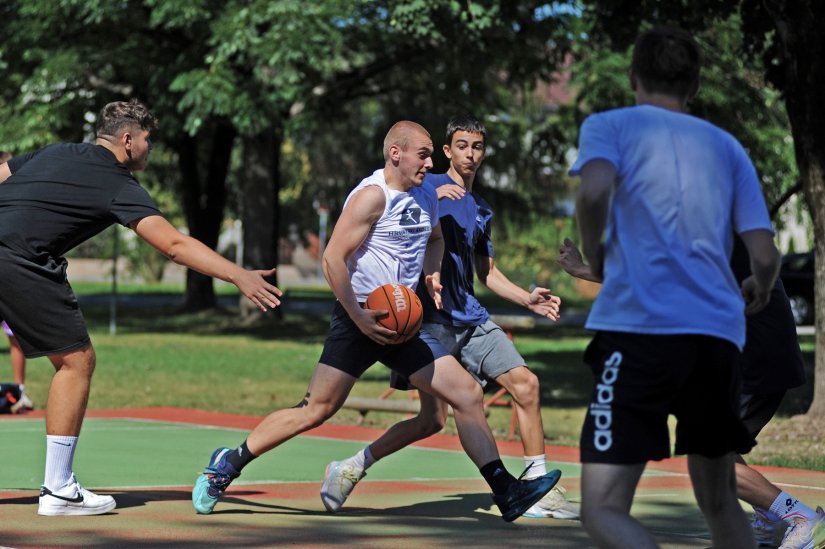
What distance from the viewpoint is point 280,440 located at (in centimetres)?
778

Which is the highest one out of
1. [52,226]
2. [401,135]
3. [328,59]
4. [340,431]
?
[328,59]

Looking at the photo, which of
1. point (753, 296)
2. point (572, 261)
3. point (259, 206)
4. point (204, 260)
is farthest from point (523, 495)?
point (259, 206)

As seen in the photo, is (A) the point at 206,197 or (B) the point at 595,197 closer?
(B) the point at 595,197

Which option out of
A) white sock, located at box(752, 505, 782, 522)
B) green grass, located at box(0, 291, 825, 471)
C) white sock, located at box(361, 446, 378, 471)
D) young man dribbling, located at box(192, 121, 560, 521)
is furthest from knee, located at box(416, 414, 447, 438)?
green grass, located at box(0, 291, 825, 471)

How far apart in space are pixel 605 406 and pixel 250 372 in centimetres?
1610

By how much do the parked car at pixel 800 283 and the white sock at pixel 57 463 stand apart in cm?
3066

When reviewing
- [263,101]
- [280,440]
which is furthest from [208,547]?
[263,101]

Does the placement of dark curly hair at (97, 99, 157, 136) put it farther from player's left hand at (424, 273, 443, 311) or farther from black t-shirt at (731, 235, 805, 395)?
black t-shirt at (731, 235, 805, 395)

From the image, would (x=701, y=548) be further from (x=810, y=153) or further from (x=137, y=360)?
(x=137, y=360)

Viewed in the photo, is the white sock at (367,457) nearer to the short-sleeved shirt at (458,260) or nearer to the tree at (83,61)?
the short-sleeved shirt at (458,260)

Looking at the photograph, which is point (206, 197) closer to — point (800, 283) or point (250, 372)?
point (800, 283)

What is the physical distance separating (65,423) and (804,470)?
5924mm

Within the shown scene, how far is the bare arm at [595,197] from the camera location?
4.67 m

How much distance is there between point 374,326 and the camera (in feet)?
23.8
